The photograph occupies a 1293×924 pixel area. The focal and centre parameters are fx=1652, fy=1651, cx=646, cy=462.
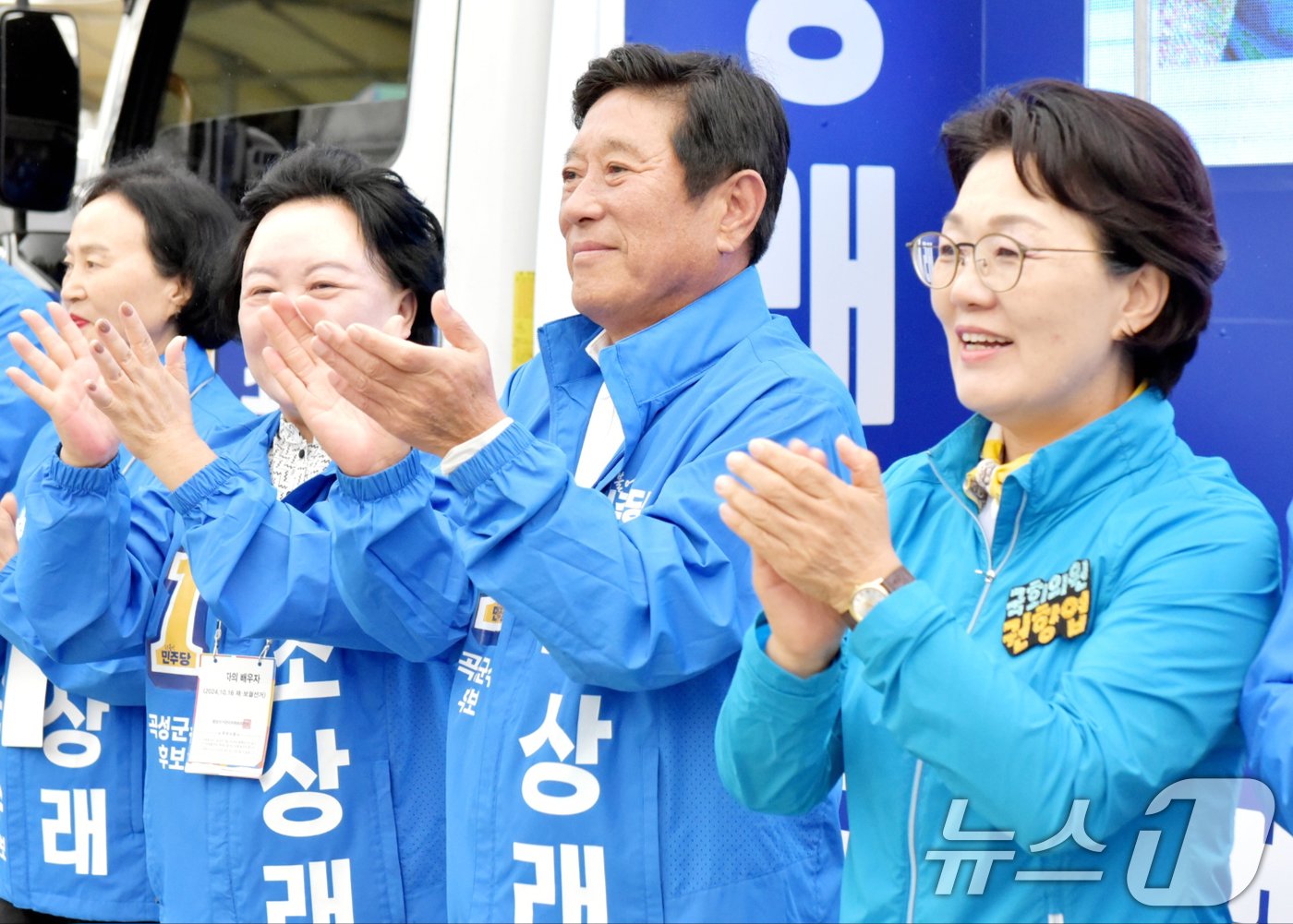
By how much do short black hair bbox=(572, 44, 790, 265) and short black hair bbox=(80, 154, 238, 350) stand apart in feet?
3.35

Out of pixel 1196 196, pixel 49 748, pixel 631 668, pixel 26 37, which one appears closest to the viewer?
pixel 1196 196

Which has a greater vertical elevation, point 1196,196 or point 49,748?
point 1196,196

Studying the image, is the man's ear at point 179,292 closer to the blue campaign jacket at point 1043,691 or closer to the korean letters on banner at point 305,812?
the korean letters on banner at point 305,812

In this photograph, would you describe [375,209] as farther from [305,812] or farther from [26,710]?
[26,710]

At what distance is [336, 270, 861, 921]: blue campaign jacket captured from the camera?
1870 millimetres

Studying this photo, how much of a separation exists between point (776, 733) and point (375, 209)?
1.25 m

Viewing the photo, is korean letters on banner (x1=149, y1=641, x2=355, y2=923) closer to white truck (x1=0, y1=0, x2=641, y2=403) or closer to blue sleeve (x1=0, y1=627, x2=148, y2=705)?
blue sleeve (x1=0, y1=627, x2=148, y2=705)

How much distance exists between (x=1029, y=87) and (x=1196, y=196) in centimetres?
23

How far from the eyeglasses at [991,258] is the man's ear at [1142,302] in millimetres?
81

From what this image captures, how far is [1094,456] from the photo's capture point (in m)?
1.71

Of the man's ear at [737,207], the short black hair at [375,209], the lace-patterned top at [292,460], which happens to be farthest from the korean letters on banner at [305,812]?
the man's ear at [737,207]

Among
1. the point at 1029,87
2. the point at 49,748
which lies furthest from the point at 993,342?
the point at 49,748

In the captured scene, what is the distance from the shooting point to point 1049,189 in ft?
5.69

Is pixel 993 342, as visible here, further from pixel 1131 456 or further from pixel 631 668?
pixel 631 668
